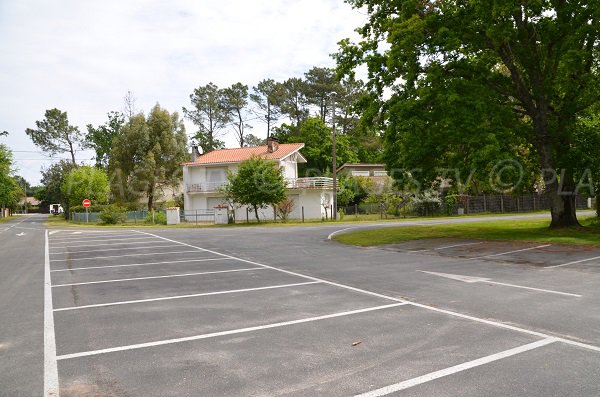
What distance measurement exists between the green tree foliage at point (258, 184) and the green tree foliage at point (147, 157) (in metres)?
20.5

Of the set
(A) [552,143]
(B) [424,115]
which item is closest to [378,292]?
(B) [424,115]

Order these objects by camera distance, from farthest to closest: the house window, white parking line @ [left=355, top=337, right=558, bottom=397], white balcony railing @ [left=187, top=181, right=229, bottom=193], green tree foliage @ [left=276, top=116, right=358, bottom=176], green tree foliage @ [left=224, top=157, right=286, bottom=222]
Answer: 1. green tree foliage @ [left=276, top=116, right=358, bottom=176]
2. the house window
3. white balcony railing @ [left=187, top=181, right=229, bottom=193]
4. green tree foliage @ [left=224, top=157, right=286, bottom=222]
5. white parking line @ [left=355, top=337, right=558, bottom=397]

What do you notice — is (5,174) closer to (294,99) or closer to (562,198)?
(294,99)

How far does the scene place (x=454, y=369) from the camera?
472 cm

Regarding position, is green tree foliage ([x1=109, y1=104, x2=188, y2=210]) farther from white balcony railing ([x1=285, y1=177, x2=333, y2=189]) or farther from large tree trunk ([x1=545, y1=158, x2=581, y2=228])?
large tree trunk ([x1=545, y1=158, x2=581, y2=228])

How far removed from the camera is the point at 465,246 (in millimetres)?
16906

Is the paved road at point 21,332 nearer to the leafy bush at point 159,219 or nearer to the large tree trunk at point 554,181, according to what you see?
A: the large tree trunk at point 554,181

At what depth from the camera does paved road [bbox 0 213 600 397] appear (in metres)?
4.48

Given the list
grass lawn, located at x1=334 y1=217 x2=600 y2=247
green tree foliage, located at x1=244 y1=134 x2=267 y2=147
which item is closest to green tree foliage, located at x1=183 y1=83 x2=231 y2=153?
green tree foliage, located at x1=244 y1=134 x2=267 y2=147

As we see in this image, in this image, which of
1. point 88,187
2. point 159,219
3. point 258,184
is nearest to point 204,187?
point 159,219

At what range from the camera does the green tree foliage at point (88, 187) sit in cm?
5656

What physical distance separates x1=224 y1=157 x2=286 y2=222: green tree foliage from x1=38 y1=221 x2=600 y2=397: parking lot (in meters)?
24.2

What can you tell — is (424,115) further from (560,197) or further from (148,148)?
(148,148)

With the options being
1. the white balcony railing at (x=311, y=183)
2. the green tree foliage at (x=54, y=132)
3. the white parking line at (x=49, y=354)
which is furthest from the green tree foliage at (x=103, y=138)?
the white parking line at (x=49, y=354)
